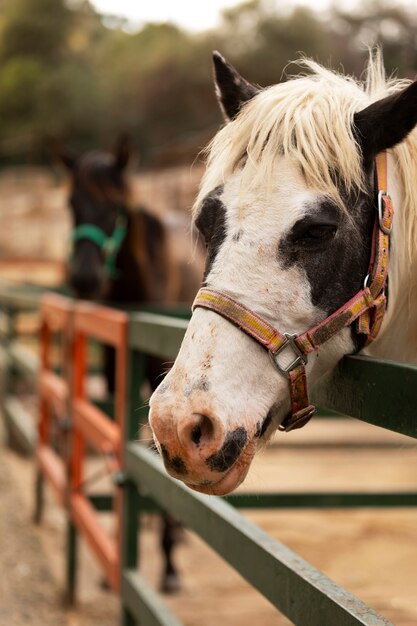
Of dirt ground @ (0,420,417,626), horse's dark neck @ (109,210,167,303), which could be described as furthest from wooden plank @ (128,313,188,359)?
horse's dark neck @ (109,210,167,303)

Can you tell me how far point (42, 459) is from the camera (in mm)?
5062

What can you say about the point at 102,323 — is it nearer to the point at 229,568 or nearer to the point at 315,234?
the point at 229,568

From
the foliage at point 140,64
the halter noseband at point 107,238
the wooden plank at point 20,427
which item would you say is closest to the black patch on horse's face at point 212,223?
the halter noseband at point 107,238

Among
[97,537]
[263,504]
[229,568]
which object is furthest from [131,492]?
[229,568]

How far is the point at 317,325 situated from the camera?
1.69 metres

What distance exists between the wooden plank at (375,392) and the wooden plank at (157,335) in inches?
28.0

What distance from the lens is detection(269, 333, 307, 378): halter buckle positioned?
164 centimetres

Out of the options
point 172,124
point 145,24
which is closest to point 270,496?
point 172,124

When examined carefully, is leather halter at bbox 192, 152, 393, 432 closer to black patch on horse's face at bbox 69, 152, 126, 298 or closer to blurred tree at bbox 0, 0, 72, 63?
black patch on horse's face at bbox 69, 152, 126, 298

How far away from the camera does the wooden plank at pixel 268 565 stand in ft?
5.11

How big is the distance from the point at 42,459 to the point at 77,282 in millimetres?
1105

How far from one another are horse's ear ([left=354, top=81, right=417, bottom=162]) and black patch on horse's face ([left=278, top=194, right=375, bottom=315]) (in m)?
0.14

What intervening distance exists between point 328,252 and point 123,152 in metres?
3.95

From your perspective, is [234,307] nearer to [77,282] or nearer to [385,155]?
[385,155]
